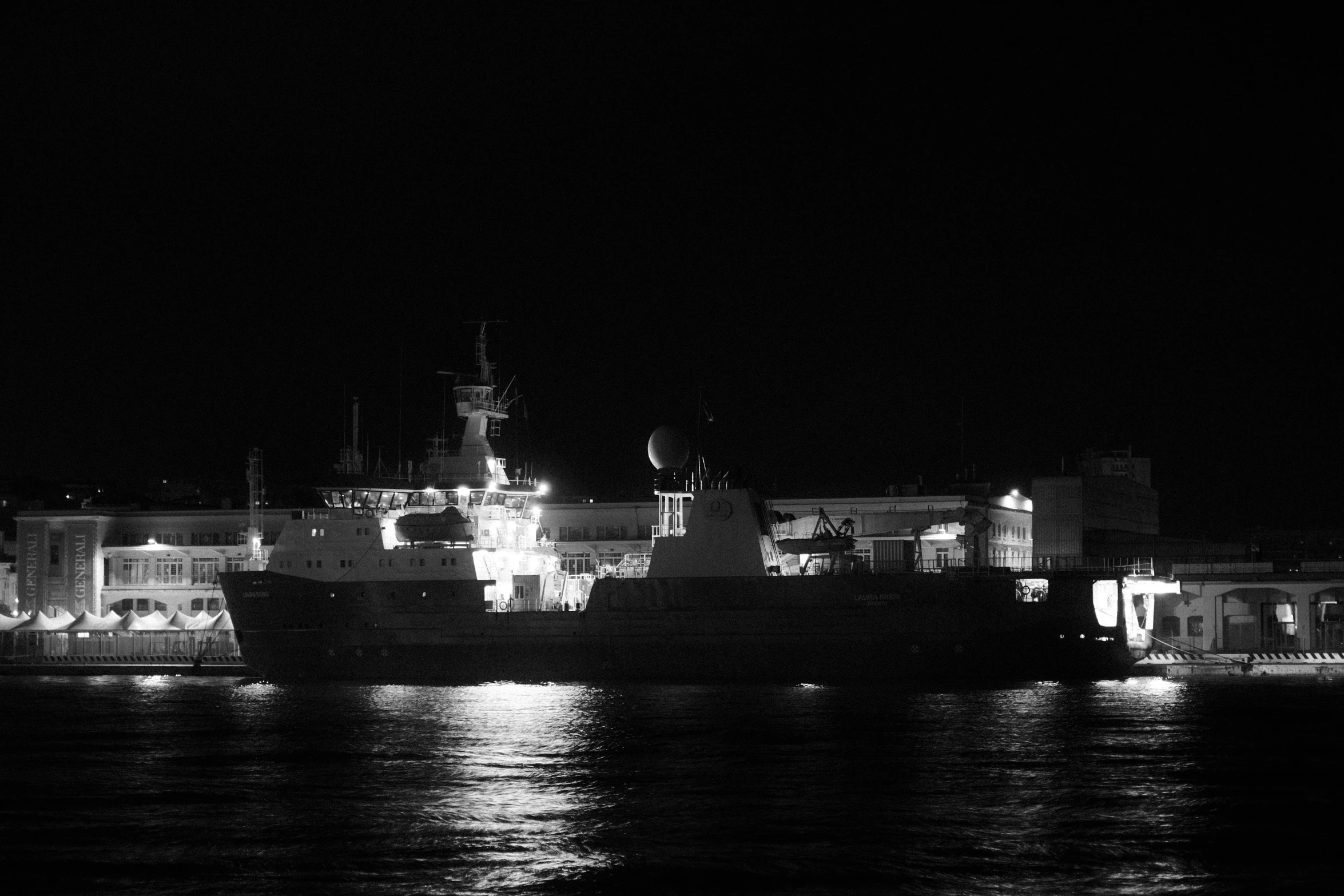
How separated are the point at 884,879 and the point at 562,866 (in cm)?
395

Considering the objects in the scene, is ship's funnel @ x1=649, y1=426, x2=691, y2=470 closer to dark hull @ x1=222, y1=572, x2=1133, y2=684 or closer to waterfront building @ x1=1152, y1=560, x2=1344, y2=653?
dark hull @ x1=222, y1=572, x2=1133, y2=684

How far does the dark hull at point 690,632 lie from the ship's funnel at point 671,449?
5153mm

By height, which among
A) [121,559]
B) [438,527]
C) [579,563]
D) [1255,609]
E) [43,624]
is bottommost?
[43,624]

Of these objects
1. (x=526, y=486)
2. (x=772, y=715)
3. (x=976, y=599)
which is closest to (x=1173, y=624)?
(x=976, y=599)

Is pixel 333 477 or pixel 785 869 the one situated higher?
pixel 333 477

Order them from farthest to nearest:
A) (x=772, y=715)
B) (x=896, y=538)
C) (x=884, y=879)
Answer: (x=896, y=538), (x=772, y=715), (x=884, y=879)

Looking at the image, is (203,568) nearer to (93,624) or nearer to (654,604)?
(93,624)

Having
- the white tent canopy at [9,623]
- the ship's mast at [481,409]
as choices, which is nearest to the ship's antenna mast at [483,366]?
the ship's mast at [481,409]

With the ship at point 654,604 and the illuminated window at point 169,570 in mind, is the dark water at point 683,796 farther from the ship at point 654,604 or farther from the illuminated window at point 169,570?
the illuminated window at point 169,570

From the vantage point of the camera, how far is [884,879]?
64.4 ft

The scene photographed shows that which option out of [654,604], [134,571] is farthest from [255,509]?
[654,604]

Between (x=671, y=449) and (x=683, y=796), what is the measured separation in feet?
83.8

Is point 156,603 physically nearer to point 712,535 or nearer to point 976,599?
point 712,535

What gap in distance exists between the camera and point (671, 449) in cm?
5062
